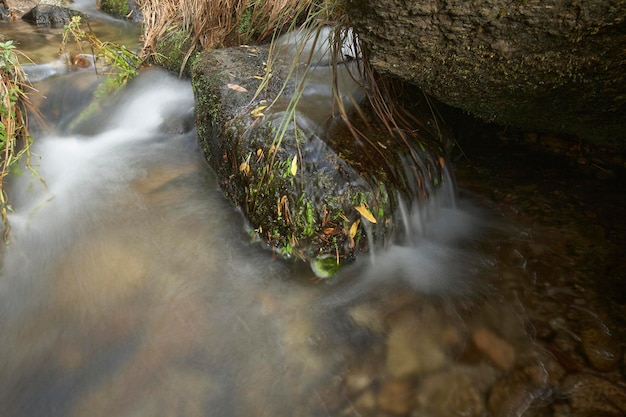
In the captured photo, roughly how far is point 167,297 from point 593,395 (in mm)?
2363

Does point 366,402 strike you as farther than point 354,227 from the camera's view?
No

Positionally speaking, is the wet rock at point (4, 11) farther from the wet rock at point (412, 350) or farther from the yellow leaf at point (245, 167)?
the wet rock at point (412, 350)

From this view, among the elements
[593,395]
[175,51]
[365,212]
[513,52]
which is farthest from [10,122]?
[593,395]

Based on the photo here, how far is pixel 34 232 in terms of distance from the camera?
9.84 ft

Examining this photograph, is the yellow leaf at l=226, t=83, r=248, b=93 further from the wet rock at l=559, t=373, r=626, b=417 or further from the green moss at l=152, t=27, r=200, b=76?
the wet rock at l=559, t=373, r=626, b=417

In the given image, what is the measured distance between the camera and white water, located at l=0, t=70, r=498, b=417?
6.91 feet

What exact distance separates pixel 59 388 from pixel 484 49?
276 cm

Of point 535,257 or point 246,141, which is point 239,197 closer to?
point 246,141

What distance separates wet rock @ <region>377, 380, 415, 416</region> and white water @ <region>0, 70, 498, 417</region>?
242 mm

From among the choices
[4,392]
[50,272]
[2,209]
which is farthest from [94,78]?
[4,392]

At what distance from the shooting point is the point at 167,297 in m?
2.54

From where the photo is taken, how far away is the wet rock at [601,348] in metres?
2.05

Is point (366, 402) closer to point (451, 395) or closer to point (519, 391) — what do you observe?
point (451, 395)

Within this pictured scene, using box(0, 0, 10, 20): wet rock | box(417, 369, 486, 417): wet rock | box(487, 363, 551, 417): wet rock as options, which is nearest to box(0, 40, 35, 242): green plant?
box(417, 369, 486, 417): wet rock
